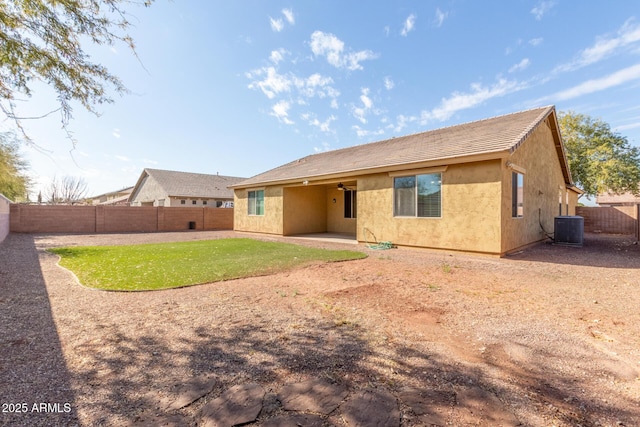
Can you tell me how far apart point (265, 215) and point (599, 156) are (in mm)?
27944

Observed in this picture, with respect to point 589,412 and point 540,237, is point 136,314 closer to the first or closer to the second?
point 589,412

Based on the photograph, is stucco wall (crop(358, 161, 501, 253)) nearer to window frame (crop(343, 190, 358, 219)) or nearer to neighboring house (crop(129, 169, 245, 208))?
window frame (crop(343, 190, 358, 219))

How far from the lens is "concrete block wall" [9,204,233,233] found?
1696 centimetres

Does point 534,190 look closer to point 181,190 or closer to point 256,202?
point 256,202

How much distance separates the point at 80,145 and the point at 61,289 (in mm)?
2688

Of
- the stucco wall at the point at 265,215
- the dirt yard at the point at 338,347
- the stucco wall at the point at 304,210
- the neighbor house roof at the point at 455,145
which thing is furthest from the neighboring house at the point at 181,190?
the dirt yard at the point at 338,347

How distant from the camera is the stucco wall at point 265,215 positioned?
15.3m

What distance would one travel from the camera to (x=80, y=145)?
16.4 ft

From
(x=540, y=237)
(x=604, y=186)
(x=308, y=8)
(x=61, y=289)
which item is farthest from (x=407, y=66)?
(x=604, y=186)

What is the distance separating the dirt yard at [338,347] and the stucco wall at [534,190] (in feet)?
11.2

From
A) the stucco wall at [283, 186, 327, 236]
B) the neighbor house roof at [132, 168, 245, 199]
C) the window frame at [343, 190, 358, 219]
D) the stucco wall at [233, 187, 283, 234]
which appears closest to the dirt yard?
the stucco wall at [283, 186, 327, 236]

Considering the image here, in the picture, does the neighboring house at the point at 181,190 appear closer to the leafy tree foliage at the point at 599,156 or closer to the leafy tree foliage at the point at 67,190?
the leafy tree foliage at the point at 67,190

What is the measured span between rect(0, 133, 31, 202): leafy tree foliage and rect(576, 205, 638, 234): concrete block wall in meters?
36.1

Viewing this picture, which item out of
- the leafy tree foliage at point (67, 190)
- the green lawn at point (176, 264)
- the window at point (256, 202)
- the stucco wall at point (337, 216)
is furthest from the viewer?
the leafy tree foliage at point (67, 190)
